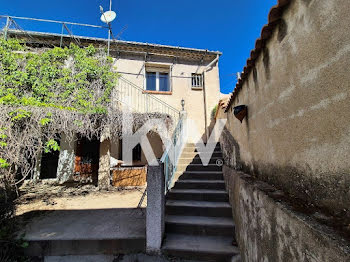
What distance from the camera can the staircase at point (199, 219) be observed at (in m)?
2.71

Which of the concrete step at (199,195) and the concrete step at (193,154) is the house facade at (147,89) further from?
the concrete step at (199,195)

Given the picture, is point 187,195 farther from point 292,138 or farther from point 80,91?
point 80,91

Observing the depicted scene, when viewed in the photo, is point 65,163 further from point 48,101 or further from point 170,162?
point 170,162

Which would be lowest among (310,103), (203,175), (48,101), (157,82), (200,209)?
(200,209)

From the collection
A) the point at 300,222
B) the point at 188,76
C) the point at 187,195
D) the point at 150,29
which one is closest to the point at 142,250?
the point at 187,195

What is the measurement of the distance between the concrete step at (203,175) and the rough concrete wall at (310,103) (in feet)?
7.80

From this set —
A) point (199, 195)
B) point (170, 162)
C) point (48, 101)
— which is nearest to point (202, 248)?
point (199, 195)

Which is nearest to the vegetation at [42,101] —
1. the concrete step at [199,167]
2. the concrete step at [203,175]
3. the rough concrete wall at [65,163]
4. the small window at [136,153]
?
A: the rough concrete wall at [65,163]

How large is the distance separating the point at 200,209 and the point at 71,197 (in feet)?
15.6

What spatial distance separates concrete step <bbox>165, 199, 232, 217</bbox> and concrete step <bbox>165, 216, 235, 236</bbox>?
0.46 ft

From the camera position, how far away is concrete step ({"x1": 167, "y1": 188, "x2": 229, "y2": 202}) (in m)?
3.81

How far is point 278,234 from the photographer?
1.40 m

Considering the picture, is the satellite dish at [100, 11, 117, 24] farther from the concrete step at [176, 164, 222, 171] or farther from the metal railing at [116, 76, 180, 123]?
the concrete step at [176, 164, 222, 171]

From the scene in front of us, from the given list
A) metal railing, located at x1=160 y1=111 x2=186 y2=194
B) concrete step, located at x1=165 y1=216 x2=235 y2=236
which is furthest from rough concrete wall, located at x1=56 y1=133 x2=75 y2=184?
concrete step, located at x1=165 y1=216 x2=235 y2=236
